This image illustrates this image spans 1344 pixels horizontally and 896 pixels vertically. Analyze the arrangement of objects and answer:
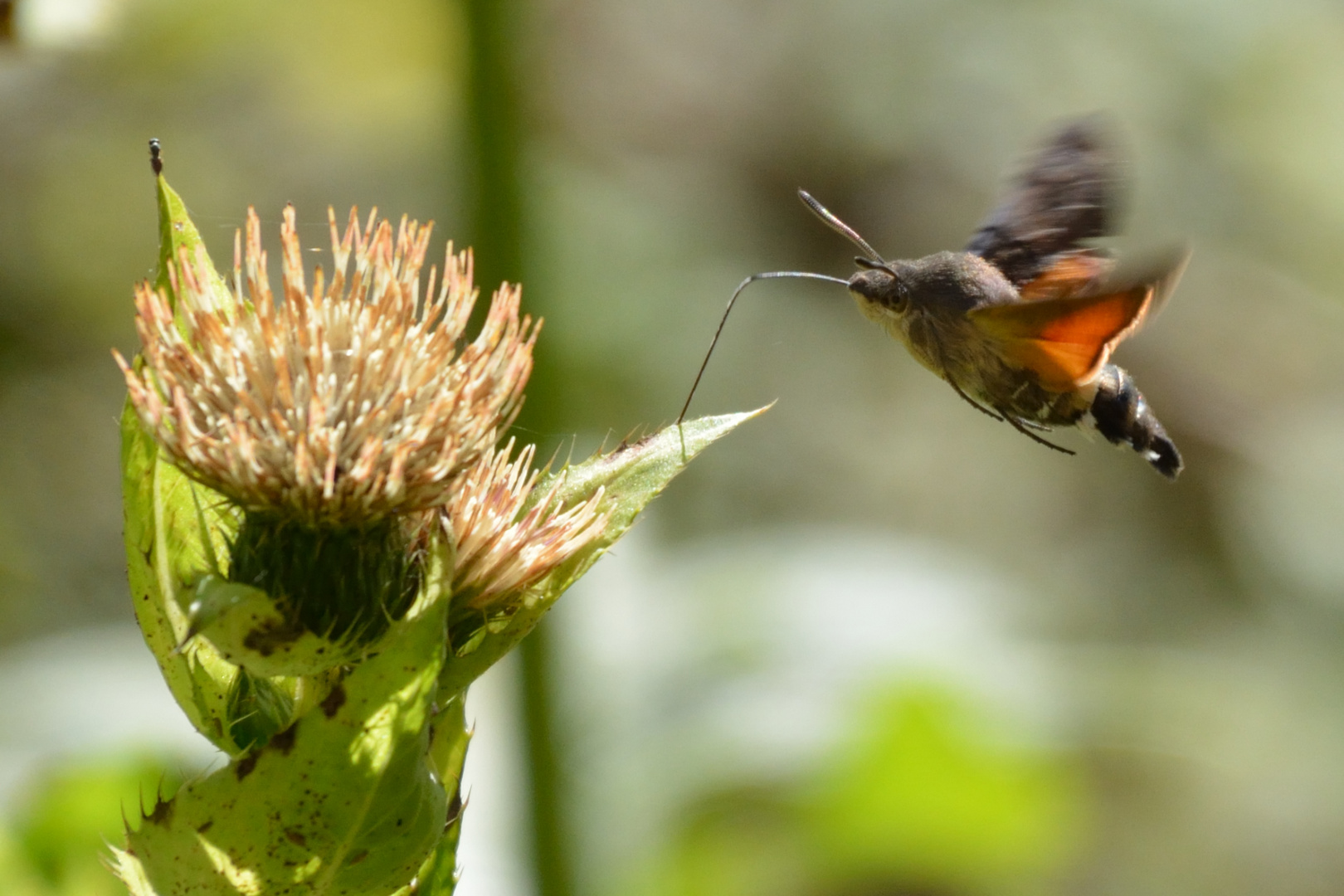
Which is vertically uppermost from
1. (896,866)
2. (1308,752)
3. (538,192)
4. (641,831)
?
(538,192)

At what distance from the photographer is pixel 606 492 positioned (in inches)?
82.2

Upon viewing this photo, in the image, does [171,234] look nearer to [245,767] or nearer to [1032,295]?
[245,767]

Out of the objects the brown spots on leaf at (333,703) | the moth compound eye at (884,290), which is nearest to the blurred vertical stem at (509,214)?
the moth compound eye at (884,290)

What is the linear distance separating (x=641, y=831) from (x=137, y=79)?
5104 mm

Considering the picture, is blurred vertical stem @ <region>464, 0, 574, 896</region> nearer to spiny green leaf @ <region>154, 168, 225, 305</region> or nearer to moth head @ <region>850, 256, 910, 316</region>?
moth head @ <region>850, 256, 910, 316</region>

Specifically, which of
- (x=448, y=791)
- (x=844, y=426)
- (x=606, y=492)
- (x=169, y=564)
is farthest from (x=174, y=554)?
(x=844, y=426)

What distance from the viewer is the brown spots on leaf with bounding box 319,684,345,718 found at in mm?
1621

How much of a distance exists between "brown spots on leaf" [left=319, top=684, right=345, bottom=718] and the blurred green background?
7.01 ft

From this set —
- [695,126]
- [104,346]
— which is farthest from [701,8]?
[104,346]

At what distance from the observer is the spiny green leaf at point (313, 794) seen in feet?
5.30

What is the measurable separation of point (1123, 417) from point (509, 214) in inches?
66.2

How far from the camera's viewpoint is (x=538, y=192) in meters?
3.39

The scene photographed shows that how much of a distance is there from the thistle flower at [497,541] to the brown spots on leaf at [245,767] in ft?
1.41

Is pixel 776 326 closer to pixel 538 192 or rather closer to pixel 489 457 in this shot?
pixel 538 192
